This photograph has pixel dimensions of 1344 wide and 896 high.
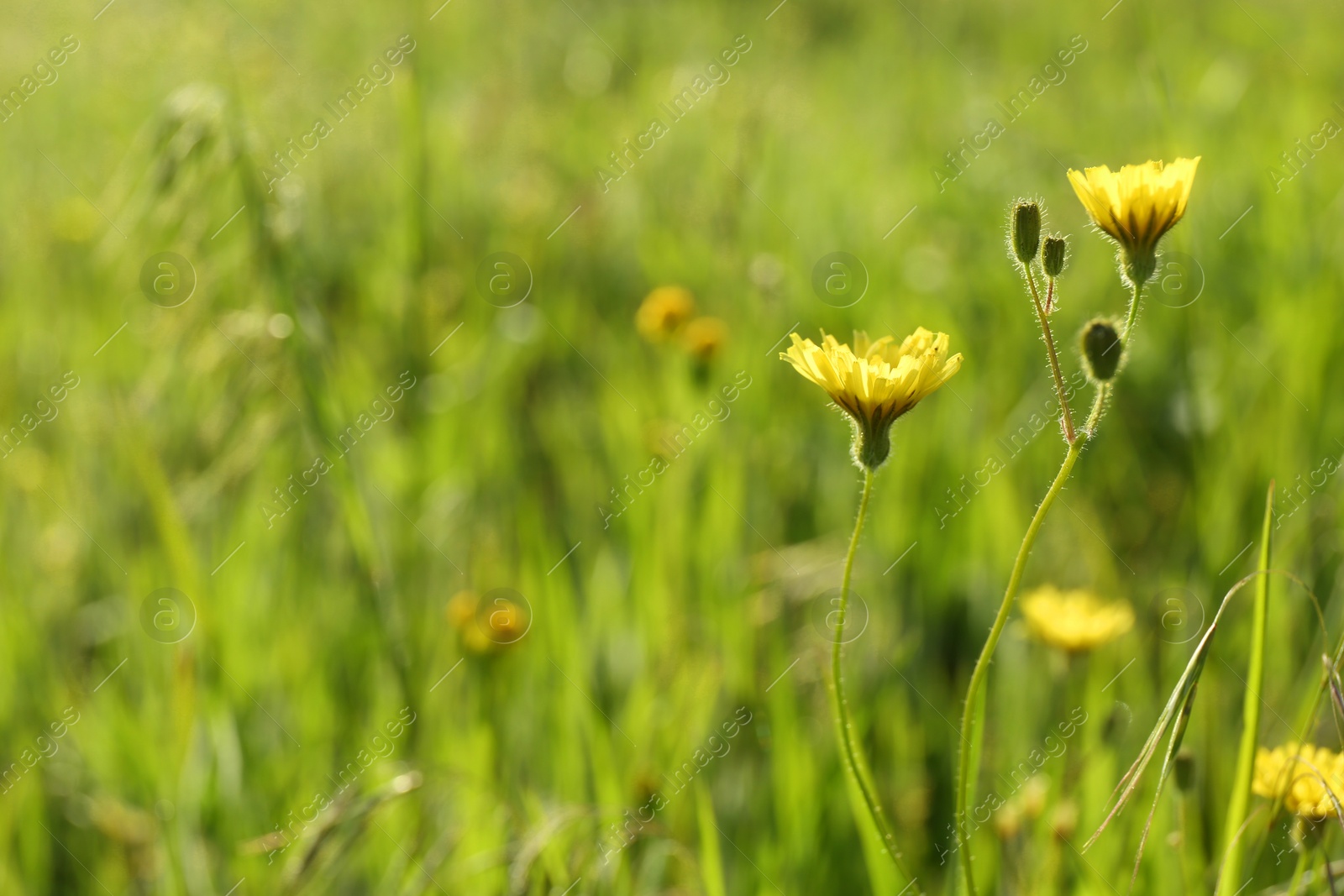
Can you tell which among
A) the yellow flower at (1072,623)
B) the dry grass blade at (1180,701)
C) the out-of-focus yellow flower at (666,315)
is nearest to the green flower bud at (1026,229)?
the dry grass blade at (1180,701)

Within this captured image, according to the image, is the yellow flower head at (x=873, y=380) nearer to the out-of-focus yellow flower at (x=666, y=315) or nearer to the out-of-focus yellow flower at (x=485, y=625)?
the out-of-focus yellow flower at (x=485, y=625)

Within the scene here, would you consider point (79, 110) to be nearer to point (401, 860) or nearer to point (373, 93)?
point (373, 93)

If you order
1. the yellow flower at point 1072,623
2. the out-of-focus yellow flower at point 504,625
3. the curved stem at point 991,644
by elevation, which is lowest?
the yellow flower at point 1072,623

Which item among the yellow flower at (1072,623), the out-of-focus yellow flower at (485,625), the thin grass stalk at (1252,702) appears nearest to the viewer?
the thin grass stalk at (1252,702)

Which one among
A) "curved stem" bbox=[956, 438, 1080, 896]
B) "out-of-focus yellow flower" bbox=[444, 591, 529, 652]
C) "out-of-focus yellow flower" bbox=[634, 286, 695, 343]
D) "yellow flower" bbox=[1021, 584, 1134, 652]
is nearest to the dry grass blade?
"curved stem" bbox=[956, 438, 1080, 896]

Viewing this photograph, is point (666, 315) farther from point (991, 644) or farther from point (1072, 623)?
point (991, 644)

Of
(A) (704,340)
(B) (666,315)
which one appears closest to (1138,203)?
(A) (704,340)
